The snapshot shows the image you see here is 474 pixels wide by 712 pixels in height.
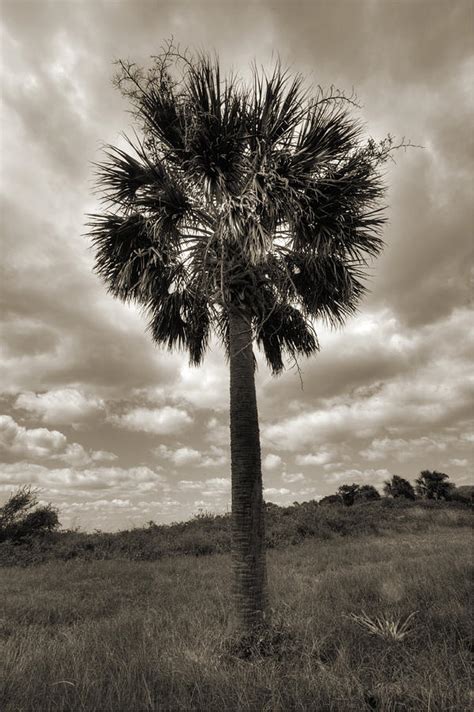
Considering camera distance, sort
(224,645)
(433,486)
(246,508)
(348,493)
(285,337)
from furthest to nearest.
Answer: (433,486), (348,493), (285,337), (246,508), (224,645)

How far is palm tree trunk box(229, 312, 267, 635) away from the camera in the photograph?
605cm

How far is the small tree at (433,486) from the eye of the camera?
110 ft

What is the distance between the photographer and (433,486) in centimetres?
3419

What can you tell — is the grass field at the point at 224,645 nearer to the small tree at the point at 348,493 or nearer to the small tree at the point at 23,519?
the small tree at the point at 23,519

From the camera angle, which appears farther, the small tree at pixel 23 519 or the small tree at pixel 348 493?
the small tree at pixel 348 493

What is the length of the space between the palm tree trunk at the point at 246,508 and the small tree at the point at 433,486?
32648 mm

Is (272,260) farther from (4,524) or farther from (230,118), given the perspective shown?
(4,524)

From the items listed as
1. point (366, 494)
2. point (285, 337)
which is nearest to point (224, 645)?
point (285, 337)

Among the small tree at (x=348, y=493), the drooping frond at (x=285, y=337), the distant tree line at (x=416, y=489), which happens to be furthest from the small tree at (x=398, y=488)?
the drooping frond at (x=285, y=337)

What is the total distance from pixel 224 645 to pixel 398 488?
32486 mm

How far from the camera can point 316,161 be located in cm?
684

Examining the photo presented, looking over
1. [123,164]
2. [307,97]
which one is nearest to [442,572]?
[307,97]

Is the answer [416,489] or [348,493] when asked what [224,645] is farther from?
[416,489]

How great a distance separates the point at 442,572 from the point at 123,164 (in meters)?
11.0
